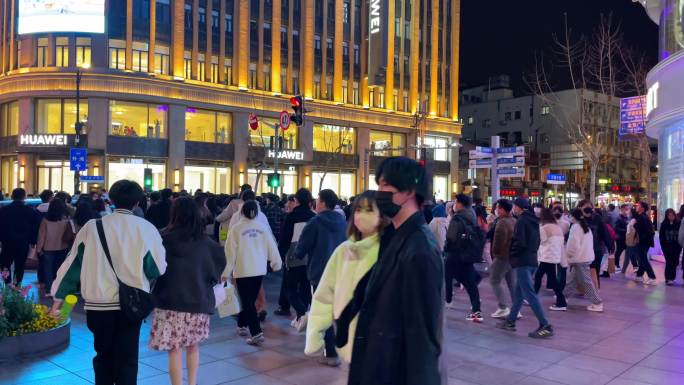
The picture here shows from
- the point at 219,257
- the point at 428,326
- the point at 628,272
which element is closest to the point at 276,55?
the point at 628,272

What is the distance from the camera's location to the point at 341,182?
47.1 metres

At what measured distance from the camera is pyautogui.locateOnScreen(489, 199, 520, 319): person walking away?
353 inches

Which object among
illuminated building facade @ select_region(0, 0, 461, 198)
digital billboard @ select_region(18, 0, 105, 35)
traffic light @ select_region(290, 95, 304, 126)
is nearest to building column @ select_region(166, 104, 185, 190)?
illuminated building facade @ select_region(0, 0, 461, 198)

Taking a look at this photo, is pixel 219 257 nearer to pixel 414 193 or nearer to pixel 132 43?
pixel 414 193

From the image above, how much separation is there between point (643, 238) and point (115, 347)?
510 inches

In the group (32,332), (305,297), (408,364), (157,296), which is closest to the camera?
(408,364)

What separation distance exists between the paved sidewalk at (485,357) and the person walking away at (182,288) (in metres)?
0.95

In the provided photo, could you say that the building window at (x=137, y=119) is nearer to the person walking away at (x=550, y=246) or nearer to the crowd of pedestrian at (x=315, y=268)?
the crowd of pedestrian at (x=315, y=268)

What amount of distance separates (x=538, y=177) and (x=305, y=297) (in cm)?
5756

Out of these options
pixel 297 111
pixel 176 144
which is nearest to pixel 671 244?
pixel 297 111

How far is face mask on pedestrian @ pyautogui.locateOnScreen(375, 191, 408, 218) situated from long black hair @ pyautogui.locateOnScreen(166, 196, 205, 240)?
9.01 feet

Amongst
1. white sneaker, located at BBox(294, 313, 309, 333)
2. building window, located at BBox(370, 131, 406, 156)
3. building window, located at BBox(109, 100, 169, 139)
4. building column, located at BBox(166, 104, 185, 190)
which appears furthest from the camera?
building window, located at BBox(370, 131, 406, 156)

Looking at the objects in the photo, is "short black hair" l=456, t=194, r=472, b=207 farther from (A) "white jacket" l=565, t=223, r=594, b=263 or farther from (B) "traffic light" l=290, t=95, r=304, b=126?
(B) "traffic light" l=290, t=95, r=304, b=126

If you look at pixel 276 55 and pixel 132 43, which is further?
pixel 276 55
